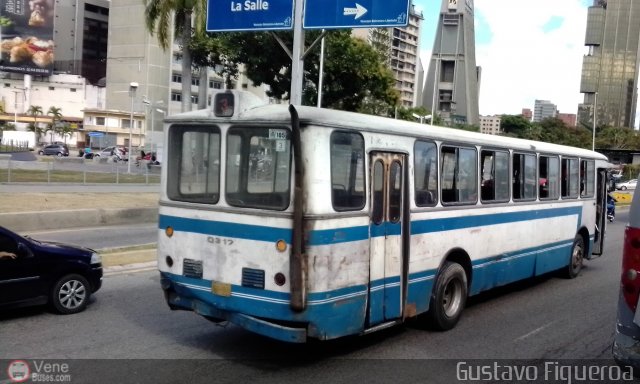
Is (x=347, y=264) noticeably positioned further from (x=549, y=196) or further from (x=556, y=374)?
(x=549, y=196)

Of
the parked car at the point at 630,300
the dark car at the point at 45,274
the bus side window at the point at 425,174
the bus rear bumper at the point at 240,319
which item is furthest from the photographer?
the dark car at the point at 45,274

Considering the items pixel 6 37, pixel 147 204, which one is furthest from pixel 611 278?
pixel 6 37

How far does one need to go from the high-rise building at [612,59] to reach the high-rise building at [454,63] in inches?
1153

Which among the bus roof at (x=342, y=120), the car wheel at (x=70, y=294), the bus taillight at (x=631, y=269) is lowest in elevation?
the car wheel at (x=70, y=294)

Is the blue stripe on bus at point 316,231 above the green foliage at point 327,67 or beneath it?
beneath

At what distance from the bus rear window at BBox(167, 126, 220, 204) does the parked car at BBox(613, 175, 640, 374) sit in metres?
3.86

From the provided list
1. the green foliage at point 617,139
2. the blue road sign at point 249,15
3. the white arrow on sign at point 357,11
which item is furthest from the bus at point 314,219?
the green foliage at point 617,139

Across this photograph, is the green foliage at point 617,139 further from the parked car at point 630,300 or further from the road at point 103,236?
the parked car at point 630,300

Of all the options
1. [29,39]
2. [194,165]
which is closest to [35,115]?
[29,39]

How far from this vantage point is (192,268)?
6.26 metres

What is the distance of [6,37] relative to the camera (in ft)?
308

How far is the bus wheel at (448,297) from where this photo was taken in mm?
7281

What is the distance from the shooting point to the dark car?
7090 millimetres

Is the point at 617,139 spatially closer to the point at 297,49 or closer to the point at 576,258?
the point at 576,258
